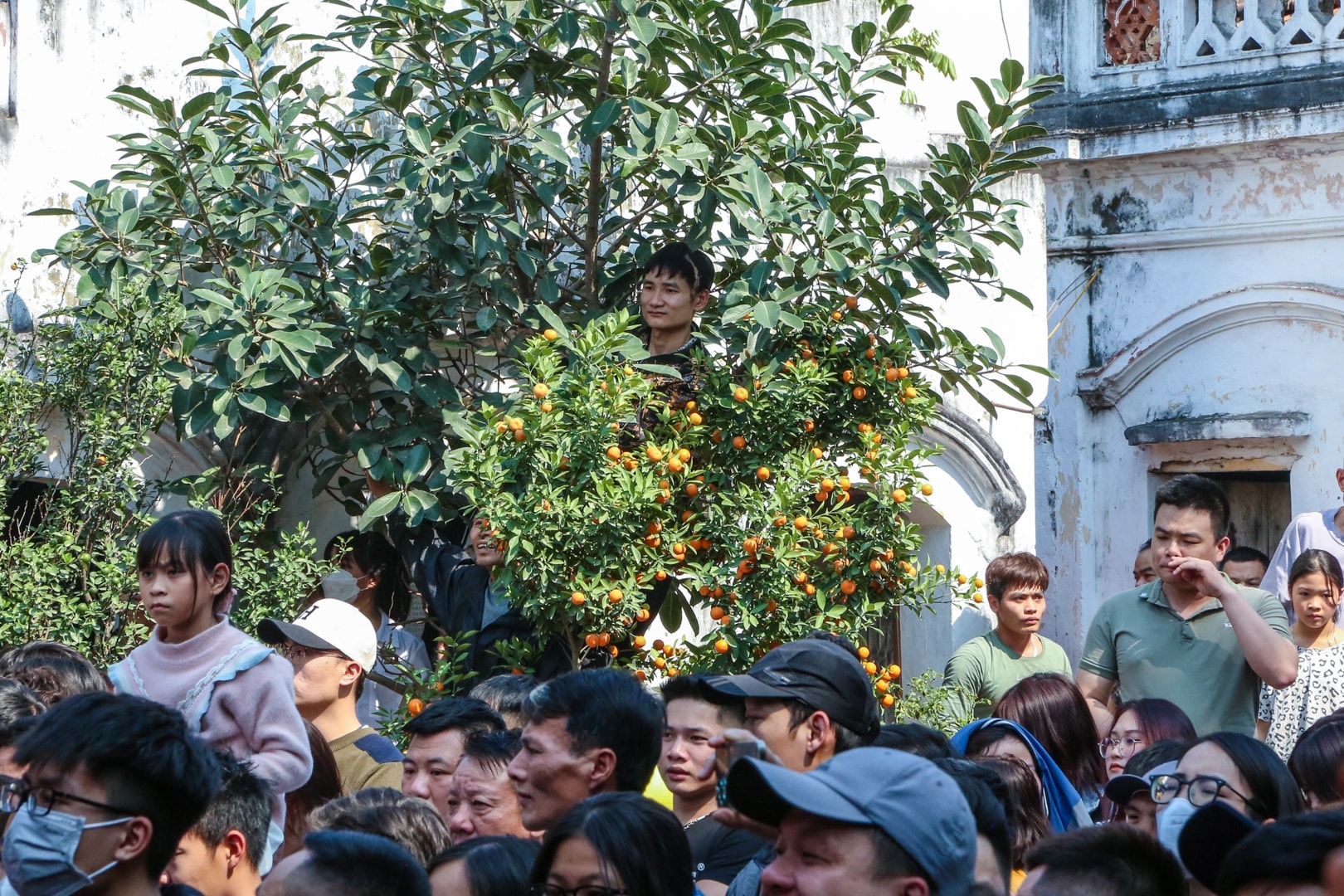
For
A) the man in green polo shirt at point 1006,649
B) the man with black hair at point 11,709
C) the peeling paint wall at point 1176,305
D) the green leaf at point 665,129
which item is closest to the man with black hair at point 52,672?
the man with black hair at point 11,709

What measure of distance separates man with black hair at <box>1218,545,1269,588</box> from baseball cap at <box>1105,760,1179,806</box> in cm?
478

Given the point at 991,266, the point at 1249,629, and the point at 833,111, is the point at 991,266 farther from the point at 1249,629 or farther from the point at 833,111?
the point at 1249,629

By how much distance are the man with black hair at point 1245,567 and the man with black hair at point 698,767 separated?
17.1 feet

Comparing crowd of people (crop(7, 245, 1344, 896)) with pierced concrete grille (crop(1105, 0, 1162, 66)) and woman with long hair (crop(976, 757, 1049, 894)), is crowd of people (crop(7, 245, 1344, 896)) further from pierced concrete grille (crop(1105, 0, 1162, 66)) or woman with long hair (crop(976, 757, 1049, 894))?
pierced concrete grille (crop(1105, 0, 1162, 66))

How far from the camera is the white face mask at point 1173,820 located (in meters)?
3.53

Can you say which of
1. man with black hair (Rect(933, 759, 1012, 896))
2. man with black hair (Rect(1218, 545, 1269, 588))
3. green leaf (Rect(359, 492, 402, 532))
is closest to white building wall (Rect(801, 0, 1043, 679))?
man with black hair (Rect(1218, 545, 1269, 588))

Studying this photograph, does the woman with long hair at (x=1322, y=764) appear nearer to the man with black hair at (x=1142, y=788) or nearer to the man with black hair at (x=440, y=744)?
the man with black hair at (x=1142, y=788)

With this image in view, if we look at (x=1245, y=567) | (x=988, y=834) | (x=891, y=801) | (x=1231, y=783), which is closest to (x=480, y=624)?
(x=1231, y=783)

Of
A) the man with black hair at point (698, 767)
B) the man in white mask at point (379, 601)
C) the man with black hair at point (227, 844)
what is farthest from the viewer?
the man in white mask at point (379, 601)

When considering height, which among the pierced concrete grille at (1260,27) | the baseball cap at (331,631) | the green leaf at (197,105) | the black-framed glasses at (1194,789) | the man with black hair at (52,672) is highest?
the pierced concrete grille at (1260,27)

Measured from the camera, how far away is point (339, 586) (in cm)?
623

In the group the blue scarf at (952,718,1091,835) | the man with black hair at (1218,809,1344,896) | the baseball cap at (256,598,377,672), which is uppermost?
the baseball cap at (256,598,377,672)

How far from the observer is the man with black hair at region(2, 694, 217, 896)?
2.86 m

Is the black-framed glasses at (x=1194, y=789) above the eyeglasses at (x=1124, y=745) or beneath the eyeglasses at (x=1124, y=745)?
above
